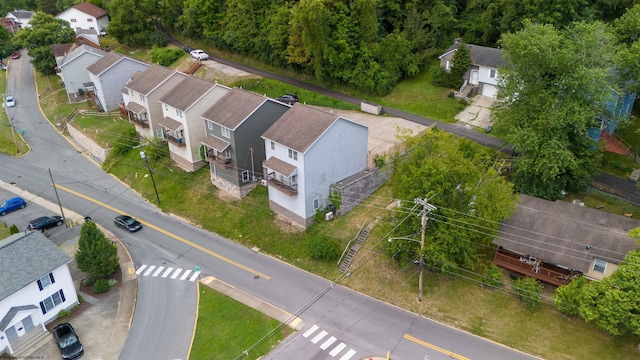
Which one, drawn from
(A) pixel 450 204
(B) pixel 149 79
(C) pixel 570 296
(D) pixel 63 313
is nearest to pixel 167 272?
(D) pixel 63 313

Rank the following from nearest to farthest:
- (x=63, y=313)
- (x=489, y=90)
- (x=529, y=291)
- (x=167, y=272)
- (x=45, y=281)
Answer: (x=529, y=291), (x=45, y=281), (x=63, y=313), (x=167, y=272), (x=489, y=90)

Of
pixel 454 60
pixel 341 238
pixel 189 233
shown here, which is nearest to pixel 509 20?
pixel 454 60

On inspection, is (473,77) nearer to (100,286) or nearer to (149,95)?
(149,95)

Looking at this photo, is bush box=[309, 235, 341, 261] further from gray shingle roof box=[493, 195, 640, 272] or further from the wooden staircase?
gray shingle roof box=[493, 195, 640, 272]

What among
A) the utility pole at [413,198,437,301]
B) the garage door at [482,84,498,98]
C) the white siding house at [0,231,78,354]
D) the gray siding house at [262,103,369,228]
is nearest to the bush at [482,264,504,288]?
the utility pole at [413,198,437,301]

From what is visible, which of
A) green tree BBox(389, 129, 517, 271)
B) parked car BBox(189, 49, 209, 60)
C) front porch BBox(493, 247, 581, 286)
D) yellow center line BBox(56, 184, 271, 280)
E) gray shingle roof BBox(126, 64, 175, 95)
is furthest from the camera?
parked car BBox(189, 49, 209, 60)

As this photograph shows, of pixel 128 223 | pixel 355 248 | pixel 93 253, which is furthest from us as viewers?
pixel 128 223

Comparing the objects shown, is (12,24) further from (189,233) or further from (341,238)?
(341,238)
